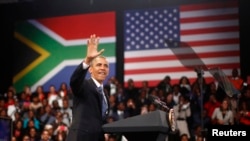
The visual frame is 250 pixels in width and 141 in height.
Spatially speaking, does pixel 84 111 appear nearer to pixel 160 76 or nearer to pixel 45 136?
Answer: pixel 45 136

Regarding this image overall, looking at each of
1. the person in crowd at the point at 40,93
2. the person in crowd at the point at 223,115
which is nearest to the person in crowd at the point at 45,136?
the person in crowd at the point at 40,93

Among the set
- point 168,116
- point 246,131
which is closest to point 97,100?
point 168,116

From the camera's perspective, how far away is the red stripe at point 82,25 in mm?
13148

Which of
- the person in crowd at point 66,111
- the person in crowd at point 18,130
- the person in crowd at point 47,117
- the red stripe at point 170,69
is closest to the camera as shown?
the person in crowd at point 18,130

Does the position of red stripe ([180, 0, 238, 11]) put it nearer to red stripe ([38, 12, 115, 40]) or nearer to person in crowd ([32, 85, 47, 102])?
red stripe ([38, 12, 115, 40])

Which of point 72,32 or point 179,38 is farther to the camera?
point 72,32

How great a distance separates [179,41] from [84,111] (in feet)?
31.0

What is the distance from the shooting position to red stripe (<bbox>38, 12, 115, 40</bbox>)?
1315cm

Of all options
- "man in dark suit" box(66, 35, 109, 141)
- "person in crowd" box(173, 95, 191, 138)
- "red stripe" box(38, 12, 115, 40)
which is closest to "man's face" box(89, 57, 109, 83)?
"man in dark suit" box(66, 35, 109, 141)

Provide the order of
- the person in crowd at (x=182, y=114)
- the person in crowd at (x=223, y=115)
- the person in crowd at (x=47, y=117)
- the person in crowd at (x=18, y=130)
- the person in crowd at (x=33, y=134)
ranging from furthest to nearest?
the person in crowd at (x=47, y=117) < the person in crowd at (x=18, y=130) < the person in crowd at (x=33, y=134) < the person in crowd at (x=182, y=114) < the person in crowd at (x=223, y=115)

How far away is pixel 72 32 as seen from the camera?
1354cm

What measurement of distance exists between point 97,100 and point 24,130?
759cm

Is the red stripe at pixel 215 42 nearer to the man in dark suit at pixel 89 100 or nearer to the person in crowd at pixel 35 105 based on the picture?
the person in crowd at pixel 35 105

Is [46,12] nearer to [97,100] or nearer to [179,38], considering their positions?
[179,38]
